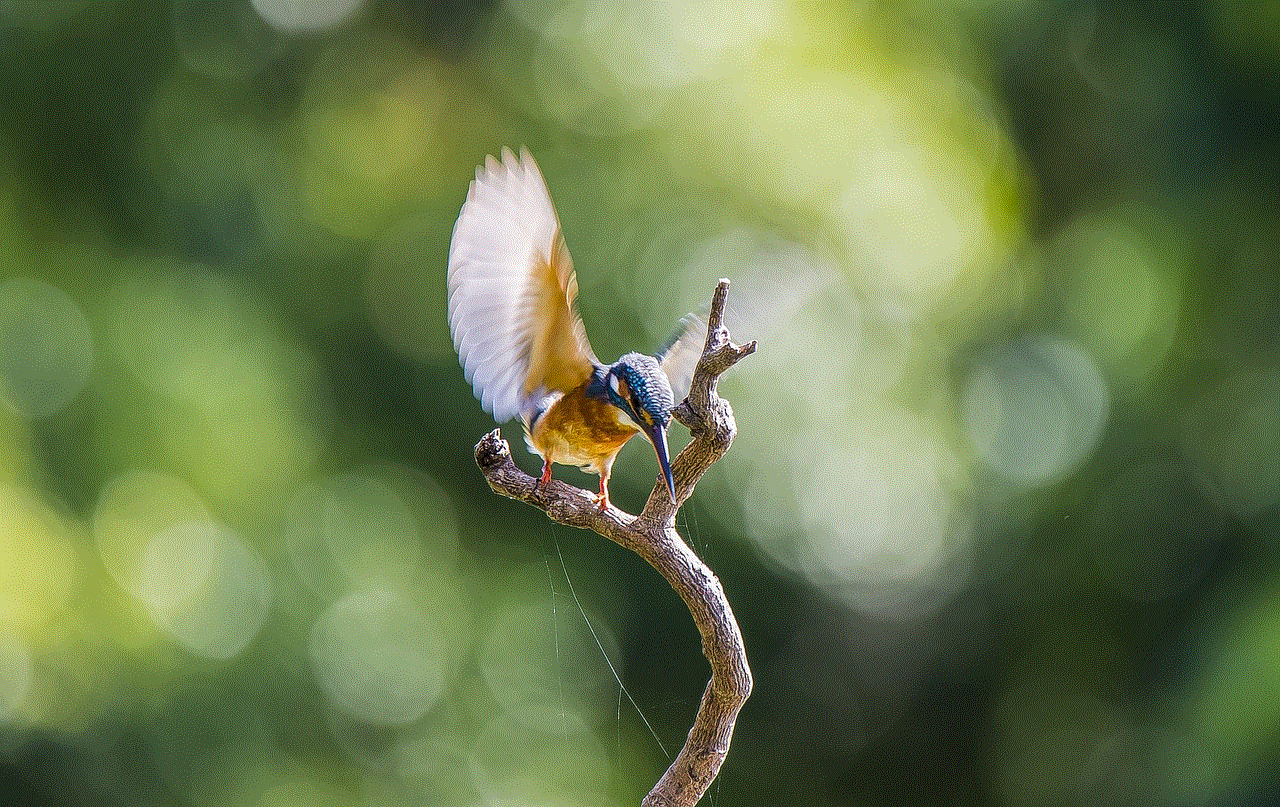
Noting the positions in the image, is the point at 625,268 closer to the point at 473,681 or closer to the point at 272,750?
the point at 473,681

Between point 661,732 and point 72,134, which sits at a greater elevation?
point 72,134

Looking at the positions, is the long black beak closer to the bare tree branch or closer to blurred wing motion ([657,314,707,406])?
the bare tree branch

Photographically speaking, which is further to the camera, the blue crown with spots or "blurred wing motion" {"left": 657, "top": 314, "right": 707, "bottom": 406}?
"blurred wing motion" {"left": 657, "top": 314, "right": 707, "bottom": 406}

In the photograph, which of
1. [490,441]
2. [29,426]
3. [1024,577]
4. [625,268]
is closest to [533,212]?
[490,441]

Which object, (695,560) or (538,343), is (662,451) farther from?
(538,343)

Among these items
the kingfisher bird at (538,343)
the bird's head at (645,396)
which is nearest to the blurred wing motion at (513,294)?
the kingfisher bird at (538,343)

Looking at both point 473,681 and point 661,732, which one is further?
point 473,681

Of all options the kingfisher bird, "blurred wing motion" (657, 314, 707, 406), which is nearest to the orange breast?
the kingfisher bird
